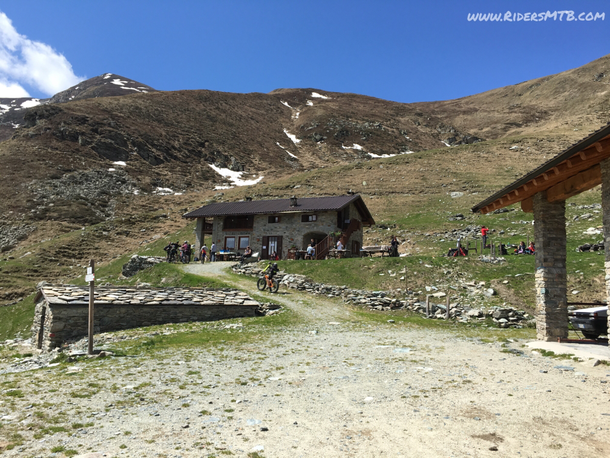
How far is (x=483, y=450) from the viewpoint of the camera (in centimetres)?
488

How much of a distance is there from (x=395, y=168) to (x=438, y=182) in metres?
12.7

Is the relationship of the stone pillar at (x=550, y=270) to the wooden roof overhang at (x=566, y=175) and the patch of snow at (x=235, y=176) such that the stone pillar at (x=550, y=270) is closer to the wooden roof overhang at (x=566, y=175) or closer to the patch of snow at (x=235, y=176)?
the wooden roof overhang at (x=566, y=175)

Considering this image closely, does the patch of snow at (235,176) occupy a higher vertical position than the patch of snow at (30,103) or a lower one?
lower

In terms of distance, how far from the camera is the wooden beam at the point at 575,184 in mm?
10586

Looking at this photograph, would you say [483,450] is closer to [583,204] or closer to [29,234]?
[583,204]

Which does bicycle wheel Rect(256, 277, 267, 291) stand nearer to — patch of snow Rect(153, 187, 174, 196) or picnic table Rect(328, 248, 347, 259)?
picnic table Rect(328, 248, 347, 259)

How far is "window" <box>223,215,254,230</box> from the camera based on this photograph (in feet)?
131

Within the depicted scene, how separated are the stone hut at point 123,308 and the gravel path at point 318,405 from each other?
635 centimetres

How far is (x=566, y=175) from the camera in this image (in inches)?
440

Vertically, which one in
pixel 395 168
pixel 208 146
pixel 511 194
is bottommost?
pixel 511 194

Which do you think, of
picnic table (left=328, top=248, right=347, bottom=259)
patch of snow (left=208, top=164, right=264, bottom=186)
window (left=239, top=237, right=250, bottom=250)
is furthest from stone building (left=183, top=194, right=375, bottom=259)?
patch of snow (left=208, top=164, right=264, bottom=186)

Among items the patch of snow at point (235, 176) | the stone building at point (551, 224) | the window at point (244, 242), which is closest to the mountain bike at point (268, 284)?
the window at point (244, 242)

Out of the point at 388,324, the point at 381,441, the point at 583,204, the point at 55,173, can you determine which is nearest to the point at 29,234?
the point at 55,173

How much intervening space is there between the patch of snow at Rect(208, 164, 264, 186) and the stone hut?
222 ft
